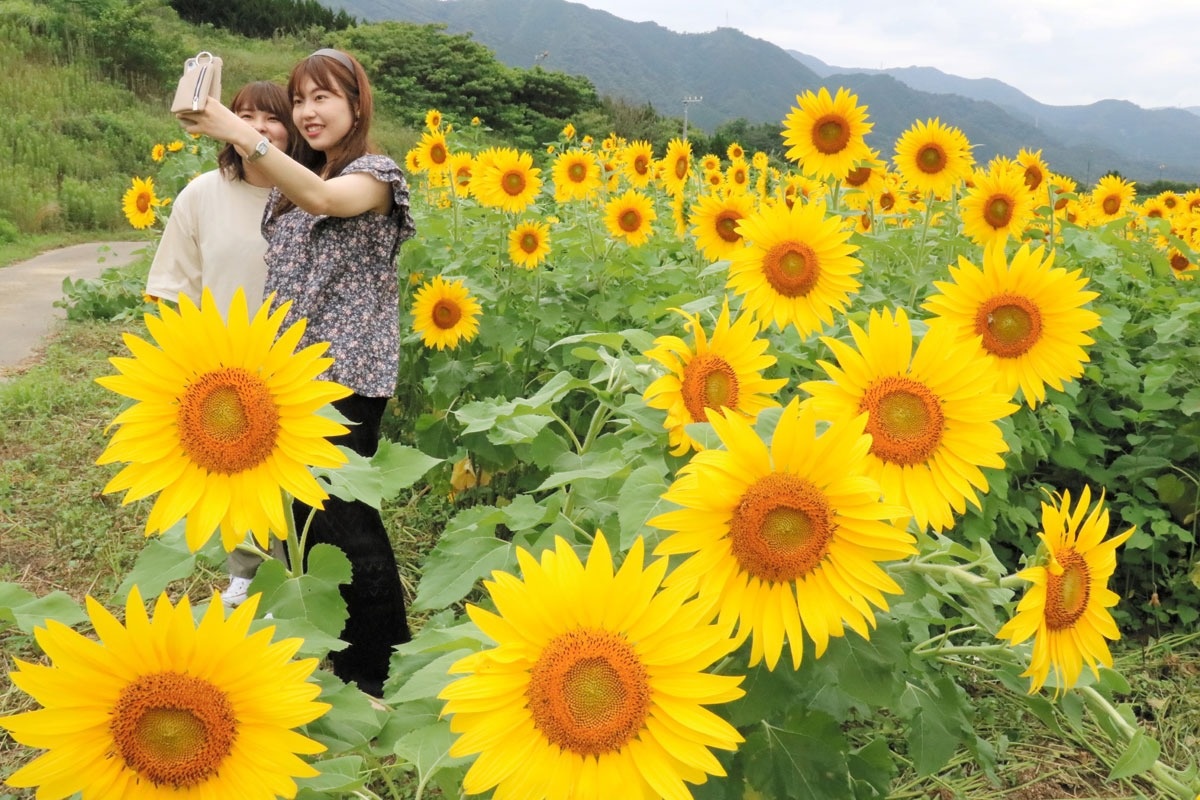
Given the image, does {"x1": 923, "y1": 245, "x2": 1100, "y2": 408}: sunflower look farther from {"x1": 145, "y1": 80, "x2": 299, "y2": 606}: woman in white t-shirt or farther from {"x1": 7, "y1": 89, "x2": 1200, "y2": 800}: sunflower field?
{"x1": 145, "y1": 80, "x2": 299, "y2": 606}: woman in white t-shirt

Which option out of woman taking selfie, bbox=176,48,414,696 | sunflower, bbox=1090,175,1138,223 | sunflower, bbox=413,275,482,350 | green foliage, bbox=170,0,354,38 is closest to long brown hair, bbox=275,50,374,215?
woman taking selfie, bbox=176,48,414,696

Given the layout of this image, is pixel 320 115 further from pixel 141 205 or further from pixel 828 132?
pixel 141 205

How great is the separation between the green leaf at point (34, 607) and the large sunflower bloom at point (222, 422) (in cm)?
17

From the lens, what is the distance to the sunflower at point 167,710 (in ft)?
2.82

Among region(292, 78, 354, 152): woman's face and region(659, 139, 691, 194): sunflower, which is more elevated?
region(292, 78, 354, 152): woman's face

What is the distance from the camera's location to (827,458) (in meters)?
1.02

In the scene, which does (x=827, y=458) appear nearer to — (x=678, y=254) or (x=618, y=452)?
(x=618, y=452)

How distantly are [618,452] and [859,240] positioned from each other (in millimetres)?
1613

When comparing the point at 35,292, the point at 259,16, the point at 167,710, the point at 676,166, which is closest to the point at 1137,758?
the point at 167,710

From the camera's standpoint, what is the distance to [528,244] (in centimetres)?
434

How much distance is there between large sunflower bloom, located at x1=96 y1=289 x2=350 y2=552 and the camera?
1.07m

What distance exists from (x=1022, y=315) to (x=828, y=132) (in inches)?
76.3

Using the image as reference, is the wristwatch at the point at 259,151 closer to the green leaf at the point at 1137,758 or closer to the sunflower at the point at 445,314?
the sunflower at the point at 445,314

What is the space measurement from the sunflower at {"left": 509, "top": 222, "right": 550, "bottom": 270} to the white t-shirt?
145cm
